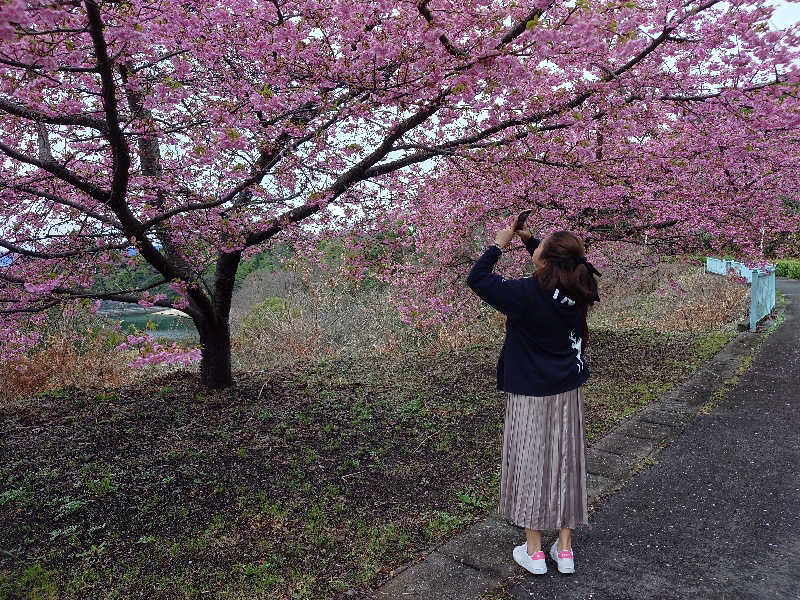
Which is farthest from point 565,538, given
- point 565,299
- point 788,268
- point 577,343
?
point 788,268

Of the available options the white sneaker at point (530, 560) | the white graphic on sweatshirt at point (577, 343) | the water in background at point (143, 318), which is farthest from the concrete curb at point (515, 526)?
the water in background at point (143, 318)

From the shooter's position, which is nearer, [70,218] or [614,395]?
[70,218]

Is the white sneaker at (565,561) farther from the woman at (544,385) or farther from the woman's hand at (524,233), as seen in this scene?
the woman's hand at (524,233)

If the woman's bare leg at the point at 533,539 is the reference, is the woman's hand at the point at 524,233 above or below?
above

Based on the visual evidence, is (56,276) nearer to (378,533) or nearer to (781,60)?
(378,533)

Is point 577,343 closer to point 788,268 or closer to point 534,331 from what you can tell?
point 534,331

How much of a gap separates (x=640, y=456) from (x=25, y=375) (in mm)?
7634

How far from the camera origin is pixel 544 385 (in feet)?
8.27

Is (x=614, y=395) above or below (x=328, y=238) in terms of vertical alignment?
below

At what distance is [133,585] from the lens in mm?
2510

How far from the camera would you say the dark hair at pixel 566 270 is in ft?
8.02

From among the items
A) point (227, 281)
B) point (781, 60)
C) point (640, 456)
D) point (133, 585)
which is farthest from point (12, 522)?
point (781, 60)

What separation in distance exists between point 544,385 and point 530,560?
0.88 metres

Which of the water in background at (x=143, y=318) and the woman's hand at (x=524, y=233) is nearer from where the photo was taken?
the woman's hand at (x=524, y=233)
